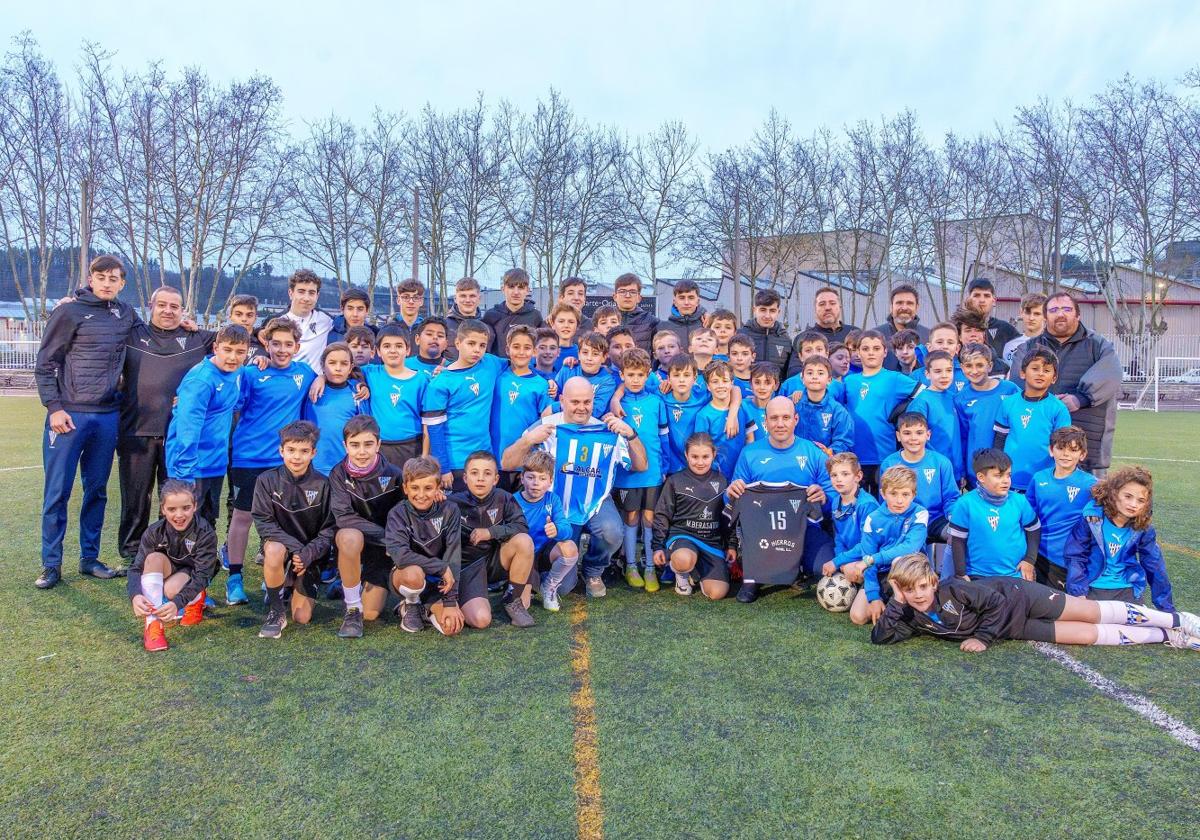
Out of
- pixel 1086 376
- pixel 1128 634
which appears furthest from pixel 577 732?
pixel 1086 376

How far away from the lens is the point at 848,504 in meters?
4.93

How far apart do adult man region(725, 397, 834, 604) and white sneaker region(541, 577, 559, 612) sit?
4.26ft

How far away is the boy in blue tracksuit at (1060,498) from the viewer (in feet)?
15.7

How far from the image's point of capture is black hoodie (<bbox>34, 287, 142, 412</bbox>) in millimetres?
5004

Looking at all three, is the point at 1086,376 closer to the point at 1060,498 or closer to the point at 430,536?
the point at 1060,498

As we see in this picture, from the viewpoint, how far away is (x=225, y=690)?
352 centimetres

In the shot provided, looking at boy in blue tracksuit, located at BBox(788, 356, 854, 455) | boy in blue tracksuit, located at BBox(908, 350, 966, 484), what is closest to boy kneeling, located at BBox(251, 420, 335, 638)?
boy in blue tracksuit, located at BBox(788, 356, 854, 455)

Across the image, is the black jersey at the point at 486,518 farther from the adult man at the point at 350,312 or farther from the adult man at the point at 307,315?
the adult man at the point at 350,312

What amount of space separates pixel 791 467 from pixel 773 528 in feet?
1.42

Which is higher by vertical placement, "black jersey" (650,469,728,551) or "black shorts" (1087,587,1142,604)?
"black jersey" (650,469,728,551)

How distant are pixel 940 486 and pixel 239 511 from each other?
450 cm

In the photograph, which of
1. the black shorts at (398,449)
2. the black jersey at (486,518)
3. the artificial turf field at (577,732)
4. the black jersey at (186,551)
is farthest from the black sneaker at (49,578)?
the black jersey at (486,518)

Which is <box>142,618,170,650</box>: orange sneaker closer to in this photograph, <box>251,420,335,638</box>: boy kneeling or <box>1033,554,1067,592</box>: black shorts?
<box>251,420,335,638</box>: boy kneeling

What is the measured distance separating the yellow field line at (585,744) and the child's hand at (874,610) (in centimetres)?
161
